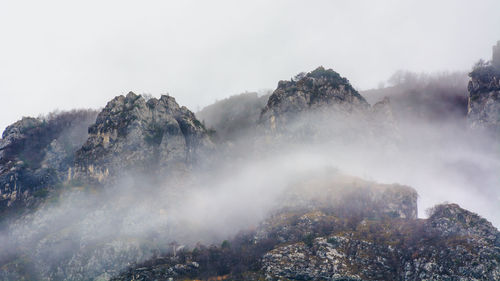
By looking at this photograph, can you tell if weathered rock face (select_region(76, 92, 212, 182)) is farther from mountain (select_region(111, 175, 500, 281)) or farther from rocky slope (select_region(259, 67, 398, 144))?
mountain (select_region(111, 175, 500, 281))

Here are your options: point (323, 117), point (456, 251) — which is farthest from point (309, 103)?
point (456, 251)

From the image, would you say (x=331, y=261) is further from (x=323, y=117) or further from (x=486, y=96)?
(x=486, y=96)

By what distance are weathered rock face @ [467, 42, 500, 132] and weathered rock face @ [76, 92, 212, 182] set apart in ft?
411

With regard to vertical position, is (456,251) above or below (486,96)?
below

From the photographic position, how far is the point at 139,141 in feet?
598

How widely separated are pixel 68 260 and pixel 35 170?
65796 mm

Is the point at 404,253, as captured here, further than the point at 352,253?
No

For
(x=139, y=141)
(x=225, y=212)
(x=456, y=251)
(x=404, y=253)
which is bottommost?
(x=404, y=253)

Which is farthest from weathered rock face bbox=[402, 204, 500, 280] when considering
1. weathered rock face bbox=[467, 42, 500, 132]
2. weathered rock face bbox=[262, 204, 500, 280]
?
weathered rock face bbox=[467, 42, 500, 132]

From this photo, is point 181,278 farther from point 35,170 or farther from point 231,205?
point 35,170

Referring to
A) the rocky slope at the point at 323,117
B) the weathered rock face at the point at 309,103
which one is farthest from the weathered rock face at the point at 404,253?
the weathered rock face at the point at 309,103

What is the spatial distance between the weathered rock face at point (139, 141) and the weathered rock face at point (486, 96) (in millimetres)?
125215

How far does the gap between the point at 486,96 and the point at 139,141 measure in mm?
155076

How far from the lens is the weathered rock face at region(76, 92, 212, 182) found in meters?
180
